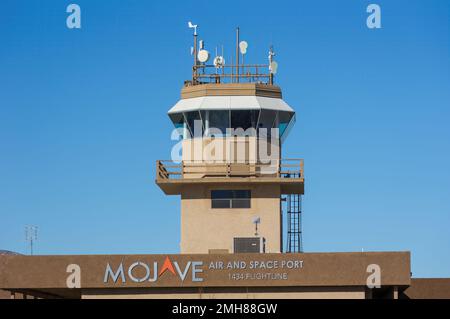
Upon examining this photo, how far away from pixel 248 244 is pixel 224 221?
1964 millimetres

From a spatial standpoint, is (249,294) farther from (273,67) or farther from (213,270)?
(273,67)

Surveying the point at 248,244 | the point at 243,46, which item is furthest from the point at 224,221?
the point at 243,46

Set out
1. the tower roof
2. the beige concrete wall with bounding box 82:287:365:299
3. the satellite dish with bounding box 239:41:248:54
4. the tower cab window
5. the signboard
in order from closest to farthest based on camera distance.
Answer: the signboard < the beige concrete wall with bounding box 82:287:365:299 < the tower cab window < the tower roof < the satellite dish with bounding box 239:41:248:54

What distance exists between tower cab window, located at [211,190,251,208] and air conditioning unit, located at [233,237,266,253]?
6.75 ft

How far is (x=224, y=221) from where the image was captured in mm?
64875

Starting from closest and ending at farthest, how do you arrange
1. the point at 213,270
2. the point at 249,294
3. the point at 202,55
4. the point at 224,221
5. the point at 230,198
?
the point at 213,270 → the point at 249,294 → the point at 224,221 → the point at 230,198 → the point at 202,55

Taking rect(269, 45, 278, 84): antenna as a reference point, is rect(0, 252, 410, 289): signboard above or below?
below

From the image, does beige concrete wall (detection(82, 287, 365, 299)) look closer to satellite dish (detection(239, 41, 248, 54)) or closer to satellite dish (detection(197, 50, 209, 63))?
satellite dish (detection(197, 50, 209, 63))

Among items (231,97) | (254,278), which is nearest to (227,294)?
(254,278)

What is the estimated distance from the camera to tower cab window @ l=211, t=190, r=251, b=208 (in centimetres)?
6519

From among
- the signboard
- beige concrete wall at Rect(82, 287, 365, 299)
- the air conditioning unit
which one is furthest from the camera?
the air conditioning unit

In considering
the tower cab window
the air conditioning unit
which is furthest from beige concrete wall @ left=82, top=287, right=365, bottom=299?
the tower cab window

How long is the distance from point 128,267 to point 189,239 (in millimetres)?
8521

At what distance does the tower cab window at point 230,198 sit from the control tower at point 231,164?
6 cm
